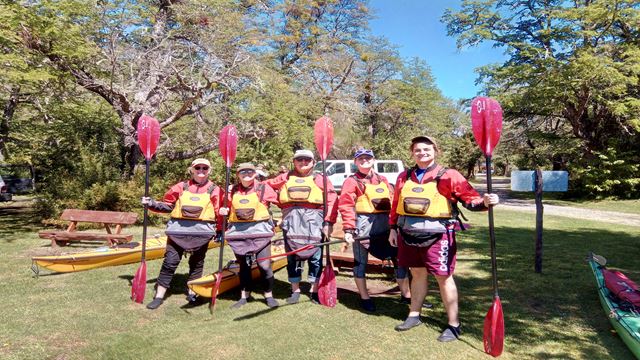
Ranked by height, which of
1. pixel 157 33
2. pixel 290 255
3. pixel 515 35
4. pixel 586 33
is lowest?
pixel 290 255

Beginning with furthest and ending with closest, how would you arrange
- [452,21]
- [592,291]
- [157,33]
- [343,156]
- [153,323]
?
[343,156] → [452,21] → [157,33] → [592,291] → [153,323]

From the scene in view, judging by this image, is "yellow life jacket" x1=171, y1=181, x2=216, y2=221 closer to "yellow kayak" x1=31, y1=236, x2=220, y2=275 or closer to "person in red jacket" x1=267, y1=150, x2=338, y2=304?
Result: "person in red jacket" x1=267, y1=150, x2=338, y2=304

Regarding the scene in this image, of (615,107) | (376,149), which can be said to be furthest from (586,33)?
(376,149)

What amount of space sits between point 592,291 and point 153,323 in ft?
17.7

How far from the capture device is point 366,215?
Answer: 4602 mm

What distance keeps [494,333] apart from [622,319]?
4.62 ft

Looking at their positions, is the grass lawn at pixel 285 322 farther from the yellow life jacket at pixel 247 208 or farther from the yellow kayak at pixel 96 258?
the yellow life jacket at pixel 247 208

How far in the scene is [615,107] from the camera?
55.2 feet

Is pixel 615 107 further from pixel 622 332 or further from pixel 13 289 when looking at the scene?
pixel 13 289

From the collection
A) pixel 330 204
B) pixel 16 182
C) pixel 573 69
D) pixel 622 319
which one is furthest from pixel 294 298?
pixel 16 182

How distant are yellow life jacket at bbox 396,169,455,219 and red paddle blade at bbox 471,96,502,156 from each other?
1.76ft

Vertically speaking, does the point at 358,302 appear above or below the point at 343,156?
below

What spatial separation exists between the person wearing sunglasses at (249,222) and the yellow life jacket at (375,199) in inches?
42.2

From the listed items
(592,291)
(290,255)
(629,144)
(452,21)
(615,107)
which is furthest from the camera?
(452,21)
